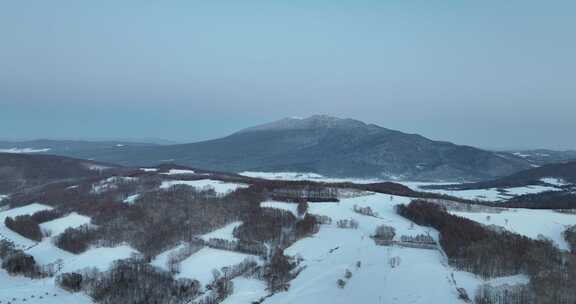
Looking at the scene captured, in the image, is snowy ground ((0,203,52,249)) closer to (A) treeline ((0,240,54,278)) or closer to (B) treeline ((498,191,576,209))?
(A) treeline ((0,240,54,278))

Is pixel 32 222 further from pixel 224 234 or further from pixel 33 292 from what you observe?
pixel 224 234


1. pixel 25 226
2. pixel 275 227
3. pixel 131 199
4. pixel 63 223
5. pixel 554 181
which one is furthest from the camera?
pixel 554 181

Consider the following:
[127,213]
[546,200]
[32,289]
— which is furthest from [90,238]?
[546,200]

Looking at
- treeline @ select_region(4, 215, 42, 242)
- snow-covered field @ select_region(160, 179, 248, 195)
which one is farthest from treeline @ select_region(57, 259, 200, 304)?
snow-covered field @ select_region(160, 179, 248, 195)

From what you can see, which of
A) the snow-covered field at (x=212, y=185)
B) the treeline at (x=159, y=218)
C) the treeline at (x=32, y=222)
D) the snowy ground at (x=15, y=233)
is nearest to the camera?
the treeline at (x=159, y=218)

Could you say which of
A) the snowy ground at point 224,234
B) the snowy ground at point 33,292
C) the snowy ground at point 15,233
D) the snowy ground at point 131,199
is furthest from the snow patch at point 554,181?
the snowy ground at point 33,292

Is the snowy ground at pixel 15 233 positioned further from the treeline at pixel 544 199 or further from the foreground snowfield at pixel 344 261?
the treeline at pixel 544 199

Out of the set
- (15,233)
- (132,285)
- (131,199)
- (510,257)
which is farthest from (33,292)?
(510,257)
